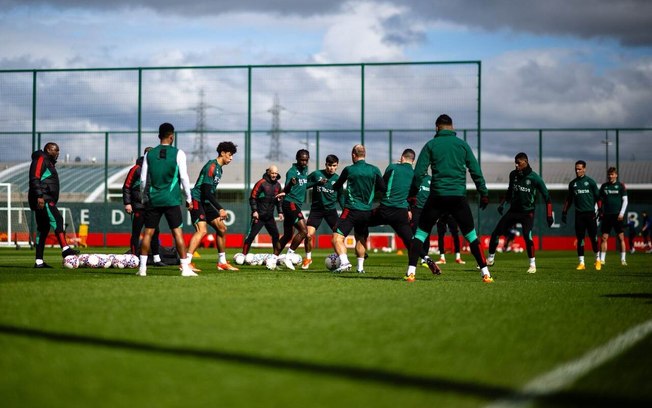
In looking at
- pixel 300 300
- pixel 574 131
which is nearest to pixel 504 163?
pixel 574 131

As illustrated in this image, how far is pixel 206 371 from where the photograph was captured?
4141mm

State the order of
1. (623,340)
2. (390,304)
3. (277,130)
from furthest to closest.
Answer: (277,130), (390,304), (623,340)

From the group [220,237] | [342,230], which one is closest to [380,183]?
[342,230]

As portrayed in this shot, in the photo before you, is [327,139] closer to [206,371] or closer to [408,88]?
[408,88]

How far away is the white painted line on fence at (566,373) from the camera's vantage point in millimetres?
3621

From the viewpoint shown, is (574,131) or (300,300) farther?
(574,131)

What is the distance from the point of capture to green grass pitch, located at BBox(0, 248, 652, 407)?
3.68 m

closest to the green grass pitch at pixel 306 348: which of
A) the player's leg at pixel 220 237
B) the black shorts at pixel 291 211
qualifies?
the player's leg at pixel 220 237

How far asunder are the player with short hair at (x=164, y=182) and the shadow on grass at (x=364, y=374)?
20.8 ft

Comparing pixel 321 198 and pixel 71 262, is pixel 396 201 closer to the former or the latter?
pixel 321 198

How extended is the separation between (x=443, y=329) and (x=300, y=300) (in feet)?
7.43

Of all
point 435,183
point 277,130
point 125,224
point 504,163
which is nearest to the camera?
point 435,183

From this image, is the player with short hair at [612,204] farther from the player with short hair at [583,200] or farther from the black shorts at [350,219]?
the black shorts at [350,219]

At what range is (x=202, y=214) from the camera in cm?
1416
